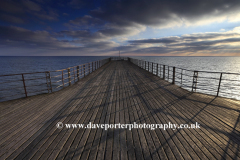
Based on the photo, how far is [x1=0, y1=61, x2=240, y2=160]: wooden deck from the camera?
249 cm

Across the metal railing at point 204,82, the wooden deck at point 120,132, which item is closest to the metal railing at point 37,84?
the wooden deck at point 120,132

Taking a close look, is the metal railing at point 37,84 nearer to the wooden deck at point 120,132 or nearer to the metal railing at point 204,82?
the wooden deck at point 120,132


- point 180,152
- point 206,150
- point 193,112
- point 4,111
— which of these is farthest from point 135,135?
point 4,111

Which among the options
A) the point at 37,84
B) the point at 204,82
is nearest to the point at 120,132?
the point at 37,84

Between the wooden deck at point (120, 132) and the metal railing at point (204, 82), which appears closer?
the wooden deck at point (120, 132)

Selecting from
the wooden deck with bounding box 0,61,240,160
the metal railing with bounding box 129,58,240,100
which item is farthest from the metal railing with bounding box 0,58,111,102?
the metal railing with bounding box 129,58,240,100

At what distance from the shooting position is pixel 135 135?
3.02m

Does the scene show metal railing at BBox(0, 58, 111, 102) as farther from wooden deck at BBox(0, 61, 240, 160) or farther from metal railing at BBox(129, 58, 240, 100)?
metal railing at BBox(129, 58, 240, 100)

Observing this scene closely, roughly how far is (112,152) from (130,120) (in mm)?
1319

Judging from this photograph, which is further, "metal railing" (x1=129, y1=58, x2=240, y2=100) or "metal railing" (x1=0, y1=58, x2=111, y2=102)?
"metal railing" (x1=0, y1=58, x2=111, y2=102)

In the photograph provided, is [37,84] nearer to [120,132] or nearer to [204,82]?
[120,132]

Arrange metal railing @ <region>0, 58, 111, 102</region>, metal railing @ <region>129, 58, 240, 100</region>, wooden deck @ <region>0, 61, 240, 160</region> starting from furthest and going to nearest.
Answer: metal railing @ <region>0, 58, 111, 102</region>, metal railing @ <region>129, 58, 240, 100</region>, wooden deck @ <region>0, 61, 240, 160</region>

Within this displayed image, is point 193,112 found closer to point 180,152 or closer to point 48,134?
point 180,152

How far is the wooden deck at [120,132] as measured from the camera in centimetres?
249
